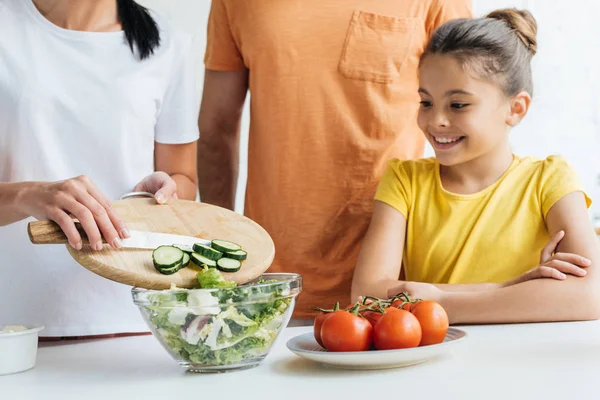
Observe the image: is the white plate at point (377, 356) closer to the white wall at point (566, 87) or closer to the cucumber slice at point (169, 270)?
the cucumber slice at point (169, 270)

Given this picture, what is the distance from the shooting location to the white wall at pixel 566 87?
395 cm

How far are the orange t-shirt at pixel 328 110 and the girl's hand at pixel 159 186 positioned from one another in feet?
1.41

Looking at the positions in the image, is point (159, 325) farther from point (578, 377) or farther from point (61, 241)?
point (578, 377)

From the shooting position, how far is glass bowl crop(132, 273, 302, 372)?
46.2 inches

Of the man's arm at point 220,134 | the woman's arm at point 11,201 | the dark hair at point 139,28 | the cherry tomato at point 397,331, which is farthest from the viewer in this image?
the man's arm at point 220,134

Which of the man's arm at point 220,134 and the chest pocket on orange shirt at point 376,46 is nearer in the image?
the chest pocket on orange shirt at point 376,46

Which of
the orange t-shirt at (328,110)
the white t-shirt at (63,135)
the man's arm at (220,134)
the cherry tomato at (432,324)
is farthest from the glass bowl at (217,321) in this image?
the man's arm at (220,134)

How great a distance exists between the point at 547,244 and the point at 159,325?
3.41 ft

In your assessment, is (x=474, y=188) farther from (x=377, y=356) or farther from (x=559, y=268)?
(x=377, y=356)

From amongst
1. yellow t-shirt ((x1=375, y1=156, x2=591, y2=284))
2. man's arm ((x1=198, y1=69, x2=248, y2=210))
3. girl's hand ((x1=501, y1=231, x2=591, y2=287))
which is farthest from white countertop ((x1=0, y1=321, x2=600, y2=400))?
man's arm ((x1=198, y1=69, x2=248, y2=210))

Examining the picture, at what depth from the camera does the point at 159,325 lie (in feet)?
3.96

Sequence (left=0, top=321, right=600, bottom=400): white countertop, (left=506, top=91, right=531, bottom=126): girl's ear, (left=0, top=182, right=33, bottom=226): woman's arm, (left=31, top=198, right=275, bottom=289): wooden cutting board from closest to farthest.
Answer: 1. (left=0, top=321, right=600, bottom=400): white countertop
2. (left=31, top=198, right=275, bottom=289): wooden cutting board
3. (left=0, top=182, right=33, bottom=226): woman's arm
4. (left=506, top=91, right=531, bottom=126): girl's ear

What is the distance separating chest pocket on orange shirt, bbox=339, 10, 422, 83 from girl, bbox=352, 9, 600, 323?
0.08 metres

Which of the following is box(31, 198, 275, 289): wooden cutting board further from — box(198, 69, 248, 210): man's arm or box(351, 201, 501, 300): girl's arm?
box(198, 69, 248, 210): man's arm
